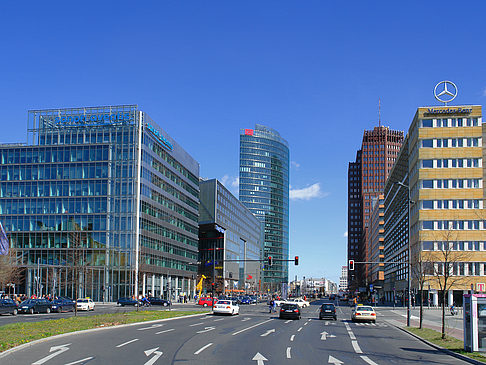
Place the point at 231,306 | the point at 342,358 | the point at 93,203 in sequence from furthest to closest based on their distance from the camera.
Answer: the point at 93,203, the point at 231,306, the point at 342,358

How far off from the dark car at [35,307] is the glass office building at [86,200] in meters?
36.5

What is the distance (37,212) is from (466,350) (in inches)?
3360

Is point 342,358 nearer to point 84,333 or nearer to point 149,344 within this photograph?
point 149,344

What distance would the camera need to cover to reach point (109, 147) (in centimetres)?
9388

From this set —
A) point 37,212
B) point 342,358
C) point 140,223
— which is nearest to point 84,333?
point 342,358

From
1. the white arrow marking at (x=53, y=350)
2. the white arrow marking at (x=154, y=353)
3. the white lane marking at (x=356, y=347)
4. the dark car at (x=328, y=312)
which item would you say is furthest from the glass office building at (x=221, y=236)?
the white arrow marking at (x=154, y=353)

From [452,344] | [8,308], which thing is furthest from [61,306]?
[452,344]

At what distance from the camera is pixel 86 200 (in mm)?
93438

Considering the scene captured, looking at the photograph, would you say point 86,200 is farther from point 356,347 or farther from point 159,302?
point 356,347

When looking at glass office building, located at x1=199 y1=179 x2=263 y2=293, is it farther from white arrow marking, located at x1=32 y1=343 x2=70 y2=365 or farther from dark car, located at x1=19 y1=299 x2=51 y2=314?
white arrow marking, located at x1=32 y1=343 x2=70 y2=365

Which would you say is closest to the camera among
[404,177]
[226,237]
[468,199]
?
[468,199]

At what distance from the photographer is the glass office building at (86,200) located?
9175 cm

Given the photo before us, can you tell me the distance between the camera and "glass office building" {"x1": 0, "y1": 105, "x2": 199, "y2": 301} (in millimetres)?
91750

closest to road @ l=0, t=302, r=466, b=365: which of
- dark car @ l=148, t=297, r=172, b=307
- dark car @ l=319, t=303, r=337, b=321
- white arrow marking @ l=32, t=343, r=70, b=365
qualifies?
white arrow marking @ l=32, t=343, r=70, b=365
